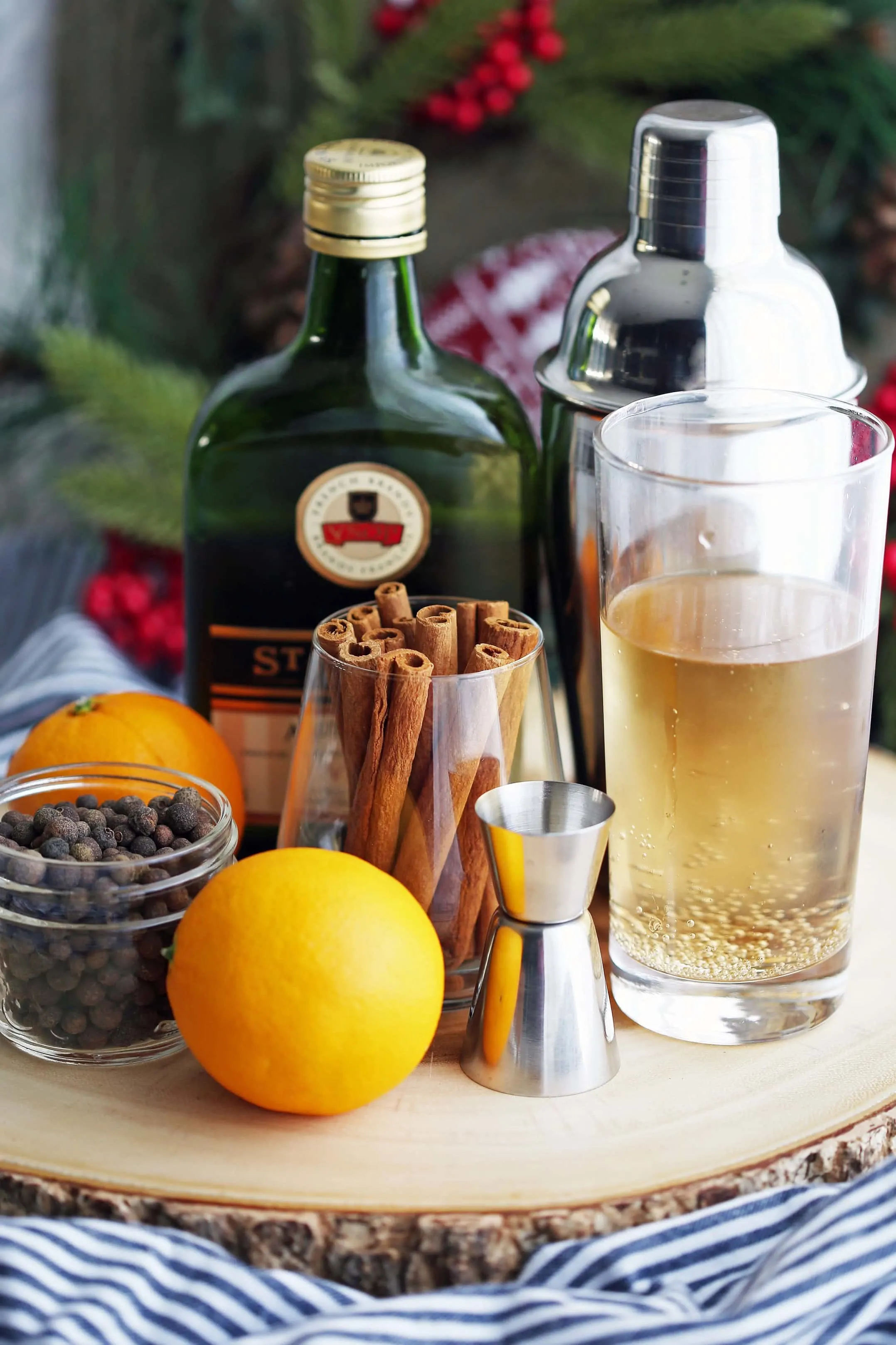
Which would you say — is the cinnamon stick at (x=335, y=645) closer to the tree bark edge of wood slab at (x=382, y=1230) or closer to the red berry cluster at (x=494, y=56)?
the tree bark edge of wood slab at (x=382, y=1230)

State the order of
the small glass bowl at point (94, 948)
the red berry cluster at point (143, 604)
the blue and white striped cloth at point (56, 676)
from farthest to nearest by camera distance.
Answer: the red berry cluster at point (143, 604), the blue and white striped cloth at point (56, 676), the small glass bowl at point (94, 948)

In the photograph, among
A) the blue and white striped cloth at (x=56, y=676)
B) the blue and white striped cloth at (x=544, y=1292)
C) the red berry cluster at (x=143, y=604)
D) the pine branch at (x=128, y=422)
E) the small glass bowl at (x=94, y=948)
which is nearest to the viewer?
the blue and white striped cloth at (x=544, y=1292)

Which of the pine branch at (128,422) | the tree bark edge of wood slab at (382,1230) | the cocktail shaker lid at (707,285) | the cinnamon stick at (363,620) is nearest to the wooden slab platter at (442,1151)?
the tree bark edge of wood slab at (382,1230)

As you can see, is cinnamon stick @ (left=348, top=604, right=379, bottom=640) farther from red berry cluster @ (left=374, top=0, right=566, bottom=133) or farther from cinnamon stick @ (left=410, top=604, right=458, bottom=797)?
red berry cluster @ (left=374, top=0, right=566, bottom=133)

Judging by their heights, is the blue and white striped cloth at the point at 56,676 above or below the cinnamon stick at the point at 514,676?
below

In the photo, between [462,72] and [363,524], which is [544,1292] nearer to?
[363,524]

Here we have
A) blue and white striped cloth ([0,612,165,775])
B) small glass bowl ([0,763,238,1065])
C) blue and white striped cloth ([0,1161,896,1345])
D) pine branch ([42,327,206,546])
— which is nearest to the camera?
blue and white striped cloth ([0,1161,896,1345])

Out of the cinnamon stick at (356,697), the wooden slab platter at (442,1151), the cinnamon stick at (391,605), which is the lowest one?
the wooden slab platter at (442,1151)

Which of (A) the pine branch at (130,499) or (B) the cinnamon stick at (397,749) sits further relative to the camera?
(A) the pine branch at (130,499)

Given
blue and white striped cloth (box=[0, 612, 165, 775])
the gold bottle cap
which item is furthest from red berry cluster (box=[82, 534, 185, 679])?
the gold bottle cap
